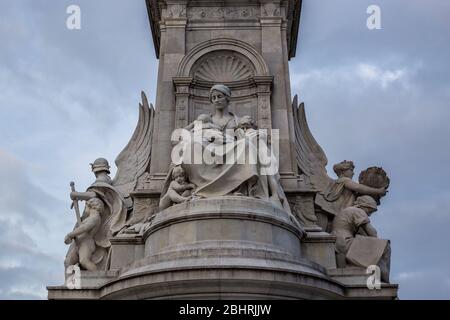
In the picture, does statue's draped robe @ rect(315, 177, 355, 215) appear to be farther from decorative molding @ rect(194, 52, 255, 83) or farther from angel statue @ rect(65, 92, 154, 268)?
angel statue @ rect(65, 92, 154, 268)

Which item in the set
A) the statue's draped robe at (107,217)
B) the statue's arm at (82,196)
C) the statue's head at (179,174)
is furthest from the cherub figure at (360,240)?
the statue's arm at (82,196)

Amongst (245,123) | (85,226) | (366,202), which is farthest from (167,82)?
(366,202)

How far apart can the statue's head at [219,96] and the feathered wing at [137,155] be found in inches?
111

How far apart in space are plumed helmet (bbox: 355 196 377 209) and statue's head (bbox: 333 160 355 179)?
85cm

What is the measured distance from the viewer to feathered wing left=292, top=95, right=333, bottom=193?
1838cm

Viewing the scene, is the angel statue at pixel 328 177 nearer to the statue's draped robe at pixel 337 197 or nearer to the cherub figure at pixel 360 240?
the statue's draped robe at pixel 337 197

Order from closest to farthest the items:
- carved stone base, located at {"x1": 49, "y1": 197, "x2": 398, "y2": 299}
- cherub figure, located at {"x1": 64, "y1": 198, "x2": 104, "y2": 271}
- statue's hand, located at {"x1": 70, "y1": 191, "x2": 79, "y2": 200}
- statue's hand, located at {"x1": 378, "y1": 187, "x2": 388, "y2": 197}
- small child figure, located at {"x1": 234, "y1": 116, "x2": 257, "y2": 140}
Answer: carved stone base, located at {"x1": 49, "y1": 197, "x2": 398, "y2": 299} → small child figure, located at {"x1": 234, "y1": 116, "x2": 257, "y2": 140} → cherub figure, located at {"x1": 64, "y1": 198, "x2": 104, "y2": 271} → statue's hand, located at {"x1": 70, "y1": 191, "x2": 79, "y2": 200} → statue's hand, located at {"x1": 378, "y1": 187, "x2": 388, "y2": 197}

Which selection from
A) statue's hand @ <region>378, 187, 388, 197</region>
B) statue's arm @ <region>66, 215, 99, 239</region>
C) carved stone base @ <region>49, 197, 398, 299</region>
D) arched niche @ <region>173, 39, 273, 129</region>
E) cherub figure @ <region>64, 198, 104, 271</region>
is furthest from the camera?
arched niche @ <region>173, 39, 273, 129</region>

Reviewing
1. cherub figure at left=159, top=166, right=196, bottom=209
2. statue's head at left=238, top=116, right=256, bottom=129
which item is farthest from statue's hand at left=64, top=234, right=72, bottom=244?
statue's head at left=238, top=116, right=256, bottom=129

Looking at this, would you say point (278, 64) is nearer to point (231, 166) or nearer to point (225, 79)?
point (225, 79)

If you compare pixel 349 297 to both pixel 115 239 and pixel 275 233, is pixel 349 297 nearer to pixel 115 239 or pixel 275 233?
pixel 275 233

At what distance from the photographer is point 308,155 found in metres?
18.9

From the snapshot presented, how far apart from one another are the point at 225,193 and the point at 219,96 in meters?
2.99

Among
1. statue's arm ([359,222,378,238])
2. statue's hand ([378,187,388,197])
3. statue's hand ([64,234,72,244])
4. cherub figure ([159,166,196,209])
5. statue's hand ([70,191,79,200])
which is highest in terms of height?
statue's hand ([378,187,388,197])
